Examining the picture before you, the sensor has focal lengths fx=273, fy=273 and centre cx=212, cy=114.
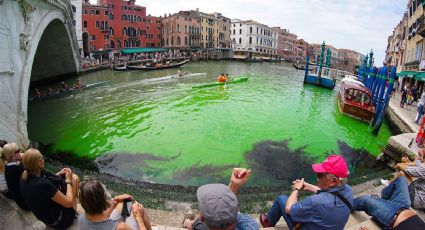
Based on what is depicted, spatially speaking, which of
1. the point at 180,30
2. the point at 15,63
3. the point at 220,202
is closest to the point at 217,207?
the point at 220,202

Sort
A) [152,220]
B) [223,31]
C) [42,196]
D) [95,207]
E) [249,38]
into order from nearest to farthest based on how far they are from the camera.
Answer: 1. [95,207]
2. [42,196]
3. [152,220]
4. [223,31]
5. [249,38]

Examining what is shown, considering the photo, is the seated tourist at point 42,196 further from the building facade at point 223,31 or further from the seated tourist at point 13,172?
→ the building facade at point 223,31

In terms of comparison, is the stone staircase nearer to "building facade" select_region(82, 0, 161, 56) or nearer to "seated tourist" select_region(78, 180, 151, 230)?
"seated tourist" select_region(78, 180, 151, 230)

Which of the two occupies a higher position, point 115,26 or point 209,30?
point 209,30

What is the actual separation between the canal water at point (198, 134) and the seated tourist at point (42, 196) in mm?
5062

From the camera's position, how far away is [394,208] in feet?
12.1

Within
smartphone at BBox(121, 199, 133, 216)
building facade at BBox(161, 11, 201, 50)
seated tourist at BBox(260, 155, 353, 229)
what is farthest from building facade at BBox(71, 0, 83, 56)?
seated tourist at BBox(260, 155, 353, 229)

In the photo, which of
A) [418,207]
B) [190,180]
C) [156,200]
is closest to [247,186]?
[190,180]

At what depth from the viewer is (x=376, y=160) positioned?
35.0 ft

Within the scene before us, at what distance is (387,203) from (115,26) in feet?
187

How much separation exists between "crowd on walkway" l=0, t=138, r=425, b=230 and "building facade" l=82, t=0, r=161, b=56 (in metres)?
50.0

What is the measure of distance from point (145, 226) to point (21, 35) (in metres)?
11.2

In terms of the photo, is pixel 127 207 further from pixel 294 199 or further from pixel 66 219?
pixel 294 199

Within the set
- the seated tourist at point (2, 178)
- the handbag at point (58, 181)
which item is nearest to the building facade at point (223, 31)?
the seated tourist at point (2, 178)
